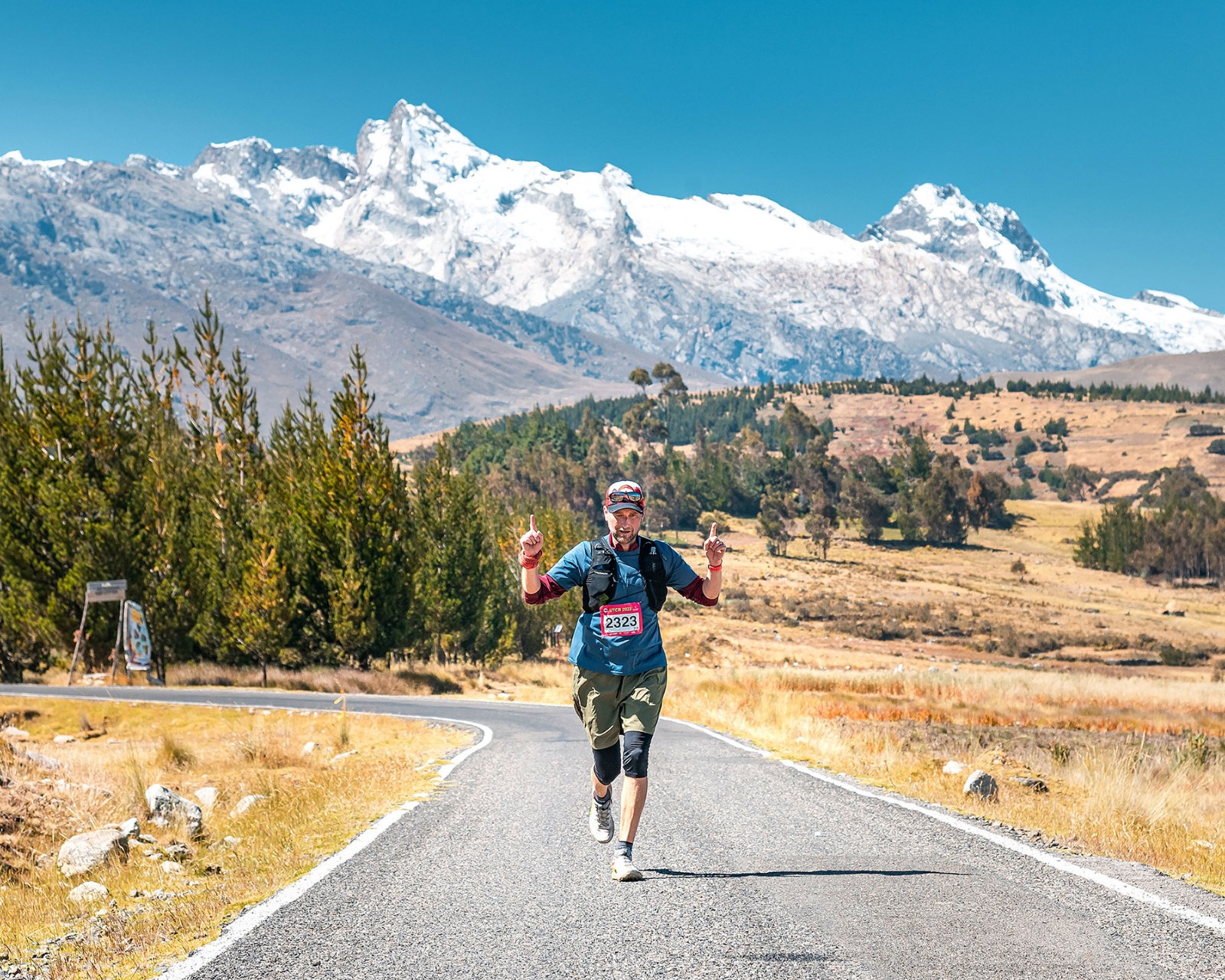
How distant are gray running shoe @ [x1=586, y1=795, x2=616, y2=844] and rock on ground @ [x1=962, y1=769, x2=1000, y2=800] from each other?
5.30 m

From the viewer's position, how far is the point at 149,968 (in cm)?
498

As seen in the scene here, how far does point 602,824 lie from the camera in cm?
757

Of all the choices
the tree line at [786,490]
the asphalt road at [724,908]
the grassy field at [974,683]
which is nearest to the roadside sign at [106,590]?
the grassy field at [974,683]

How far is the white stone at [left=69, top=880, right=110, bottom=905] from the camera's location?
288 inches

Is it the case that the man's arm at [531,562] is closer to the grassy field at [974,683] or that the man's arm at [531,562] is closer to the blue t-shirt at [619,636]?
the blue t-shirt at [619,636]

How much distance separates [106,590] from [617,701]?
28.0 metres

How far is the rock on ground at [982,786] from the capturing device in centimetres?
1134

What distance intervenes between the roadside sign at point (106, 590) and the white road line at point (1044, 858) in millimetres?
24216

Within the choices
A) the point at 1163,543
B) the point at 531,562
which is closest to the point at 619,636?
the point at 531,562

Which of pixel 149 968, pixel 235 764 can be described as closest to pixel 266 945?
pixel 149 968

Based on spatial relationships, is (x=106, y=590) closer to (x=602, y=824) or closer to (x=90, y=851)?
(x=90, y=851)

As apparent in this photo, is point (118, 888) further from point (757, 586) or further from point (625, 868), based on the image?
point (757, 586)

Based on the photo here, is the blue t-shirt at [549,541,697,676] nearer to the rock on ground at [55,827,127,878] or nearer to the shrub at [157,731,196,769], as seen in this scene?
the rock on ground at [55,827,127,878]

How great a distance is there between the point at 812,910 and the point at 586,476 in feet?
523
